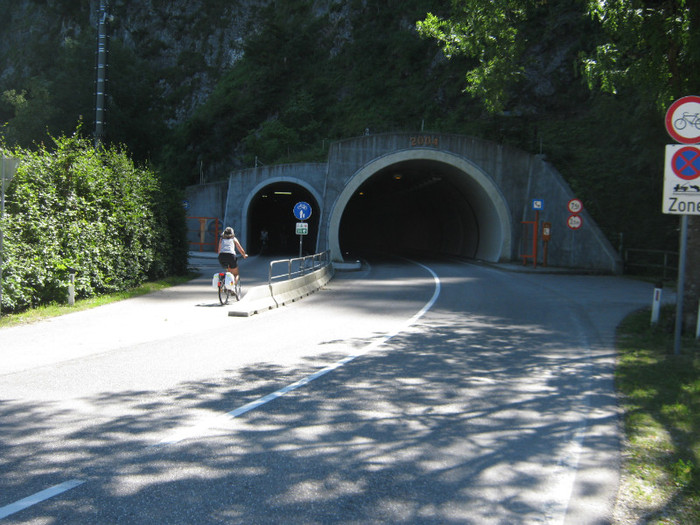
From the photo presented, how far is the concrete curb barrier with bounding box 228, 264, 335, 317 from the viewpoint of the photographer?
1344 cm

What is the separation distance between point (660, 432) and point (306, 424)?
3157 millimetres

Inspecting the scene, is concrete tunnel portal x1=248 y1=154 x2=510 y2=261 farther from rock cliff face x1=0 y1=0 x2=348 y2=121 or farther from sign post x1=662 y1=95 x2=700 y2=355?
sign post x1=662 y1=95 x2=700 y2=355

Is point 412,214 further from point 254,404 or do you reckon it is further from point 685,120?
point 254,404

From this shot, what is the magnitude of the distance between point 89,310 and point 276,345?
235 inches

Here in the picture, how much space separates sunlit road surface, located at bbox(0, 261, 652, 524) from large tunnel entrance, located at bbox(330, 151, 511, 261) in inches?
777

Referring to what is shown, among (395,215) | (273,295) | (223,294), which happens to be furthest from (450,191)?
(223,294)

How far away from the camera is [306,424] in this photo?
5.44 m

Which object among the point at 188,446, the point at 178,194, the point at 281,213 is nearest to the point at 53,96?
the point at 281,213

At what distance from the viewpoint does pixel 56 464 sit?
435 centimetres

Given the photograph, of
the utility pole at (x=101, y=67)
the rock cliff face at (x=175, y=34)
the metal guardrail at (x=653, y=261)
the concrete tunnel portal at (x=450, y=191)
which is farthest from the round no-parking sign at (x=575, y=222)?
the rock cliff face at (x=175, y=34)

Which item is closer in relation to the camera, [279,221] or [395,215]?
[395,215]

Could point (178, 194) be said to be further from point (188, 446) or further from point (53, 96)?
point (53, 96)

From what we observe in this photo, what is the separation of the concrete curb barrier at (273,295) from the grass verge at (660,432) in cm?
750

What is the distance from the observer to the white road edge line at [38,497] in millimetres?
3600
